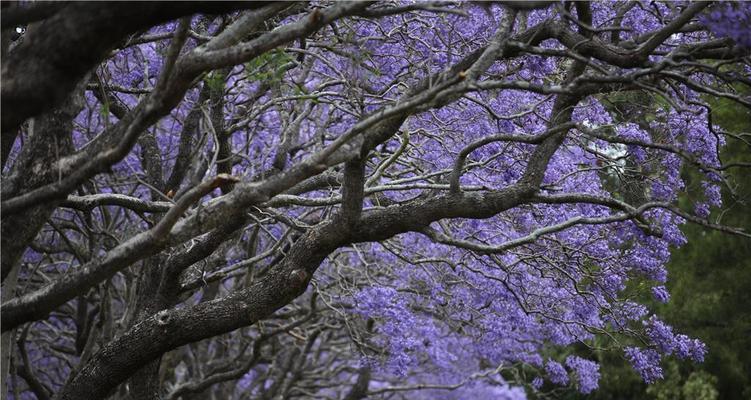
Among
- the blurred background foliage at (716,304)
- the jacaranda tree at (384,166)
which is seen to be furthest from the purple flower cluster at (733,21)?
the blurred background foliage at (716,304)

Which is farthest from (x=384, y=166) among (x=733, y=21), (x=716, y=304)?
(x=716, y=304)

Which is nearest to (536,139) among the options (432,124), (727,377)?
(432,124)

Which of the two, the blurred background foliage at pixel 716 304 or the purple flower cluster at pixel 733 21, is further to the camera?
the blurred background foliage at pixel 716 304

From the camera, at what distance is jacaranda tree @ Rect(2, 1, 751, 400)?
4758 millimetres

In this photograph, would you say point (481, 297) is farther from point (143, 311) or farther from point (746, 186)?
point (746, 186)

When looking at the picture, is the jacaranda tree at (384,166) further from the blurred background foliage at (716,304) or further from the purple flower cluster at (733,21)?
the blurred background foliage at (716,304)

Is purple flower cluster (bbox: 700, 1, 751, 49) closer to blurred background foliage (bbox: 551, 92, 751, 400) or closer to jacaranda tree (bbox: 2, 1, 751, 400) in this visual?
jacaranda tree (bbox: 2, 1, 751, 400)

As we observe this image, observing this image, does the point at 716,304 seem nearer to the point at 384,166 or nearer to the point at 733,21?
the point at 384,166

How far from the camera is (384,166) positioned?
641 cm

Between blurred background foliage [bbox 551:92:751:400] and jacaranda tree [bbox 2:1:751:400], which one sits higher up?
blurred background foliage [bbox 551:92:751:400]

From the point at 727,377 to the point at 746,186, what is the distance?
2730 mm

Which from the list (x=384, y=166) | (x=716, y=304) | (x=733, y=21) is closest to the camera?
(x=733, y=21)

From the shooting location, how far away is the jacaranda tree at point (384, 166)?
4.76m

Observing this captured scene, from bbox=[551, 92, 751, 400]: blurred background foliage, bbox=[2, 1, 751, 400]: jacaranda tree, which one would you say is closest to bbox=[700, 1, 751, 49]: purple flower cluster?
bbox=[2, 1, 751, 400]: jacaranda tree
